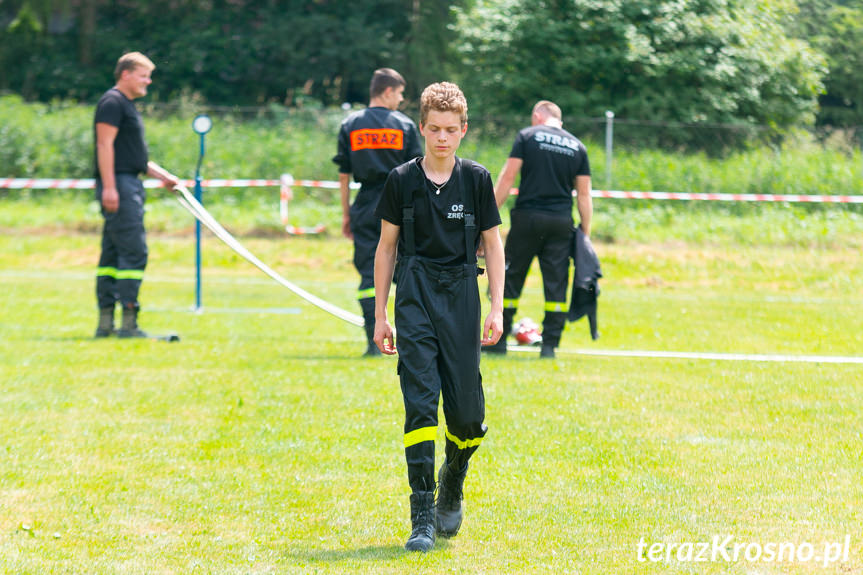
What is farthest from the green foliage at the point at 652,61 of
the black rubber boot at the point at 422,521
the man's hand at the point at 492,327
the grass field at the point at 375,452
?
the black rubber boot at the point at 422,521

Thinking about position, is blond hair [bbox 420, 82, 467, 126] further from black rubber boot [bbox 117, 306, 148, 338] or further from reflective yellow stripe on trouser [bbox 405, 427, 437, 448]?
black rubber boot [bbox 117, 306, 148, 338]

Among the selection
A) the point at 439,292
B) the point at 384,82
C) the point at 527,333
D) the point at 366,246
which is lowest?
the point at 527,333

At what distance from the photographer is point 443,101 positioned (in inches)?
181

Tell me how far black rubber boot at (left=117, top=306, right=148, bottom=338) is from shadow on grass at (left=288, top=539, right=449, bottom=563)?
6.02 m

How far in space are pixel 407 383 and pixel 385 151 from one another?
4539mm

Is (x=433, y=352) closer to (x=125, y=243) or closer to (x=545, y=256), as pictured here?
(x=545, y=256)

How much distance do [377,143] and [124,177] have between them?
7.75ft

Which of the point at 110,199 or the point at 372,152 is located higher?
the point at 372,152

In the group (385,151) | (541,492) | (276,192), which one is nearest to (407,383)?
(541,492)

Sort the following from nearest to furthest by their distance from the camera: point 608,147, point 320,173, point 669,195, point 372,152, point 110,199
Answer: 1. point 372,152
2. point 110,199
3. point 669,195
4. point 608,147
5. point 320,173

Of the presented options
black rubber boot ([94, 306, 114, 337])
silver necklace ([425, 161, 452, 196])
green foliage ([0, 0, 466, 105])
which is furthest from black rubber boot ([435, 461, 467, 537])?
green foliage ([0, 0, 466, 105])

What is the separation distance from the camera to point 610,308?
13367 millimetres

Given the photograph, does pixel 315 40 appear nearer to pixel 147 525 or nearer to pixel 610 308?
pixel 610 308

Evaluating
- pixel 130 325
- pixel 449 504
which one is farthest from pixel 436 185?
pixel 130 325
